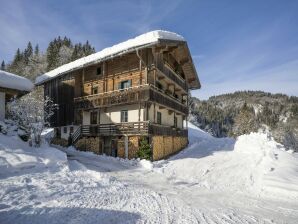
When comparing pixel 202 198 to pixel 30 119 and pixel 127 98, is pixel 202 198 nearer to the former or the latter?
pixel 30 119

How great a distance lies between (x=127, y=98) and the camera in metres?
23.3

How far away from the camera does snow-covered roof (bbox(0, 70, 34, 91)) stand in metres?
19.5

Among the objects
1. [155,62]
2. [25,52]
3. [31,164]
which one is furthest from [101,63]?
[25,52]

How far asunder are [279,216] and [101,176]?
8311 millimetres

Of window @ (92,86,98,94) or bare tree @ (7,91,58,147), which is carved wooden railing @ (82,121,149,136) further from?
bare tree @ (7,91,58,147)

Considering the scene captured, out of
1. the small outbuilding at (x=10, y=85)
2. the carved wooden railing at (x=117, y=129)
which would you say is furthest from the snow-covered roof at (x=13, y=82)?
the carved wooden railing at (x=117, y=129)

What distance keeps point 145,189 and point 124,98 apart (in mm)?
12059

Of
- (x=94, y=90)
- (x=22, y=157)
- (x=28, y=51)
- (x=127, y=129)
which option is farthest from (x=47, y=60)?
(x=22, y=157)

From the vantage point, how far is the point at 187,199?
1170cm

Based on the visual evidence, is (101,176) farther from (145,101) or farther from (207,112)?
(207,112)

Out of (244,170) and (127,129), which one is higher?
(127,129)

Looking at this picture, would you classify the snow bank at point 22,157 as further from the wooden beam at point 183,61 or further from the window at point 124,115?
the wooden beam at point 183,61

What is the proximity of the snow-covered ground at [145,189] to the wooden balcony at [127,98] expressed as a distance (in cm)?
529

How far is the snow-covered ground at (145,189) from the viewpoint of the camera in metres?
8.41
